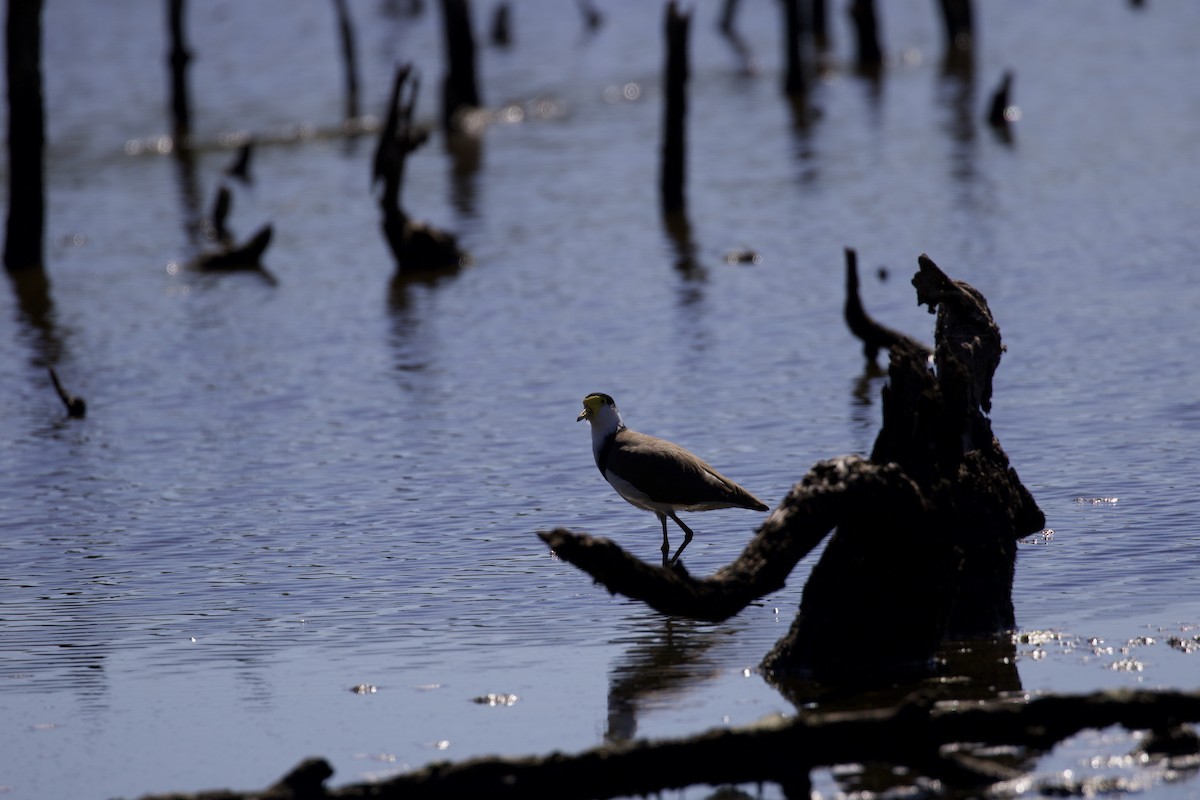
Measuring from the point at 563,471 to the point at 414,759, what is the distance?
5212mm

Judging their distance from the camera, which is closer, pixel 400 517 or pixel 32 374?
pixel 400 517

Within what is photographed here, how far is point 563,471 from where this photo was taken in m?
12.2

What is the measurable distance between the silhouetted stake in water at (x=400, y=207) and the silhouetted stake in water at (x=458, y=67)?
1187 centimetres

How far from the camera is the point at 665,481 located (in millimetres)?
9680

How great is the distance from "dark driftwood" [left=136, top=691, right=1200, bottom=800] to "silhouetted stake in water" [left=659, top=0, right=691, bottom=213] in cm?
1515

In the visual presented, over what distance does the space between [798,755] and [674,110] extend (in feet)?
52.8

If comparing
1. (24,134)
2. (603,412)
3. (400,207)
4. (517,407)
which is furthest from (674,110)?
(603,412)

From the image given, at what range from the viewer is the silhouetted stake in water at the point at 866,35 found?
37094mm

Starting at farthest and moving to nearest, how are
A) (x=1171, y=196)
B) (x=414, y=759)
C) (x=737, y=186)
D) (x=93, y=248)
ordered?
(x=737, y=186)
(x=93, y=248)
(x=1171, y=196)
(x=414, y=759)

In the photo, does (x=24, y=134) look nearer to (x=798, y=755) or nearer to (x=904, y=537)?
(x=904, y=537)

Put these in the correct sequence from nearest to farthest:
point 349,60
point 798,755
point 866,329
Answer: point 798,755
point 866,329
point 349,60

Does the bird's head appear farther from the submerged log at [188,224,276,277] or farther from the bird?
the submerged log at [188,224,276,277]

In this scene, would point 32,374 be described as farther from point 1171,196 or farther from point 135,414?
point 1171,196

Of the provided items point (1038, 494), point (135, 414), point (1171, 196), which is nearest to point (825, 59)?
point (1171, 196)
